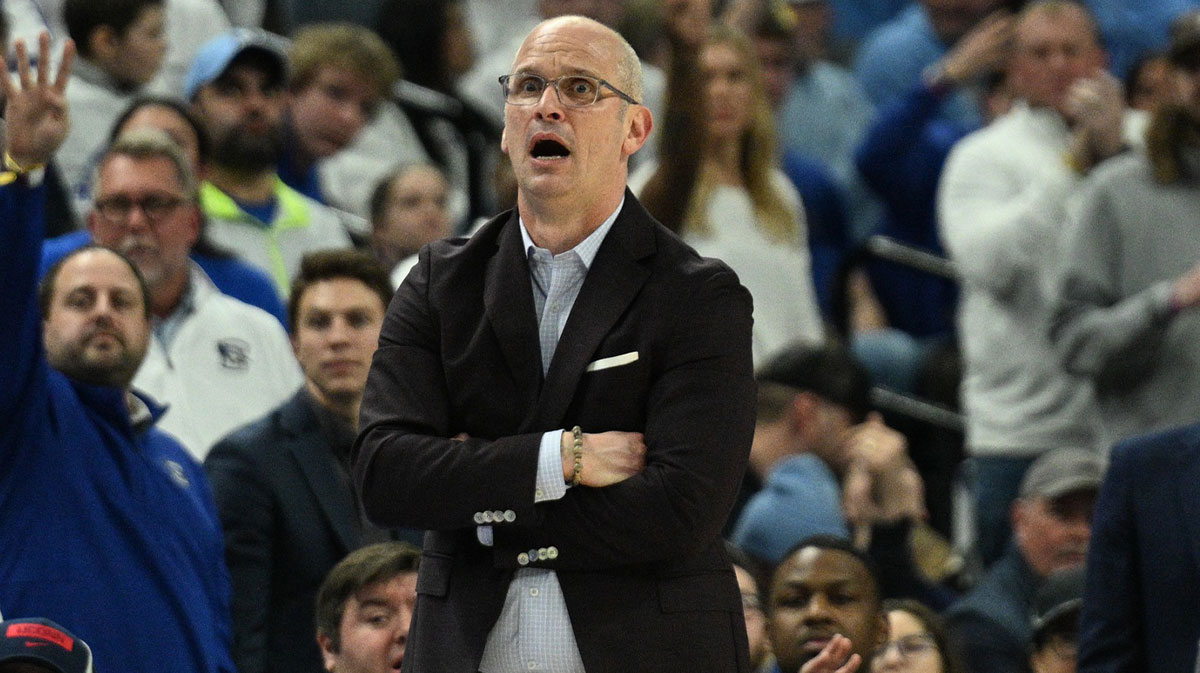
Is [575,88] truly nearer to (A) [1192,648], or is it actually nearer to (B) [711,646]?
(B) [711,646]

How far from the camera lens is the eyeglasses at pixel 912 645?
18.0 feet

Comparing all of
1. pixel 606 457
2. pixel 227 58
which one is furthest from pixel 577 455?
pixel 227 58

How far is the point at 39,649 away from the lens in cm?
425

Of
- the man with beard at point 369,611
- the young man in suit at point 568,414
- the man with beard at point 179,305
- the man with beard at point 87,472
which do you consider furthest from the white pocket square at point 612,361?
the man with beard at point 179,305

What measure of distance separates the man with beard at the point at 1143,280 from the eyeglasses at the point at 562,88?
4070mm

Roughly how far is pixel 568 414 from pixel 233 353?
10.4 ft

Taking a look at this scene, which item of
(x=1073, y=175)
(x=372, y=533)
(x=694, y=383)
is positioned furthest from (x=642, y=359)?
(x=1073, y=175)

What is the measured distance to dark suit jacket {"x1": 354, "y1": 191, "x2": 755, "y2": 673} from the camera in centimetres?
354

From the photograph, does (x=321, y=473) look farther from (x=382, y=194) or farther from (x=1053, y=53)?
(x=1053, y=53)

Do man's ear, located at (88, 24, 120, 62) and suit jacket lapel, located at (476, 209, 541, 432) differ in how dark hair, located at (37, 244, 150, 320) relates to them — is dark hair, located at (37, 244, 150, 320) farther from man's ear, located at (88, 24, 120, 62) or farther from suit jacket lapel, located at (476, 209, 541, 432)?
man's ear, located at (88, 24, 120, 62)

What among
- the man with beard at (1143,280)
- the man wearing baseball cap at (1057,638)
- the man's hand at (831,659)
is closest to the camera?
the man's hand at (831,659)

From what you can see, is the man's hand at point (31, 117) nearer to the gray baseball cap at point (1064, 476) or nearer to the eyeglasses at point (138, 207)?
the eyeglasses at point (138, 207)

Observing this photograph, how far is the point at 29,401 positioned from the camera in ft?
16.6

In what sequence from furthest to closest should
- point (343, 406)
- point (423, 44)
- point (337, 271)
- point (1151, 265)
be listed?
point (423, 44), point (1151, 265), point (337, 271), point (343, 406)
